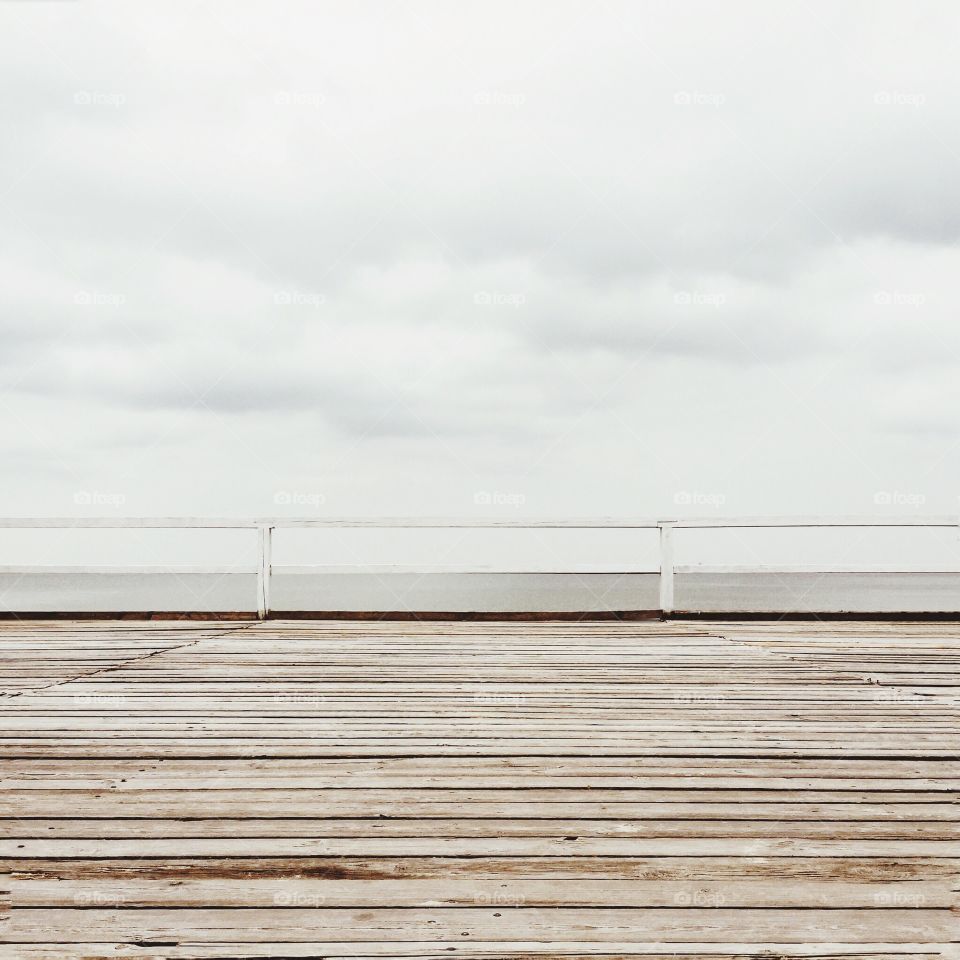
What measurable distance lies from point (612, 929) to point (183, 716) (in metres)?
2.65

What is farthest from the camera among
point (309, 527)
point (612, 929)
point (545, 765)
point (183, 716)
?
point (309, 527)

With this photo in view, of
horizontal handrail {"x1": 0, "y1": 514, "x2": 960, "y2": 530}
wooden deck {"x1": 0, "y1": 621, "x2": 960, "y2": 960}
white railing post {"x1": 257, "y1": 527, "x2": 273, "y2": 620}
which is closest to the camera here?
wooden deck {"x1": 0, "y1": 621, "x2": 960, "y2": 960}

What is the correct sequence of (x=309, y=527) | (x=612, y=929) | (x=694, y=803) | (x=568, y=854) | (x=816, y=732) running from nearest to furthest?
(x=612, y=929) < (x=568, y=854) < (x=694, y=803) < (x=816, y=732) < (x=309, y=527)

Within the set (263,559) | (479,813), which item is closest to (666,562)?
(263,559)

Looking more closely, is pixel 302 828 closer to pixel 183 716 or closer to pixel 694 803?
pixel 694 803

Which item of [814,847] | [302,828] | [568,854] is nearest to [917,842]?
[814,847]

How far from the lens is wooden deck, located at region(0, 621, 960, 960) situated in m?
1.95

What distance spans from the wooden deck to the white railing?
2735 millimetres

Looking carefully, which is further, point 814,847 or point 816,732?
point 816,732

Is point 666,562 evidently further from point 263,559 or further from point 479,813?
point 479,813

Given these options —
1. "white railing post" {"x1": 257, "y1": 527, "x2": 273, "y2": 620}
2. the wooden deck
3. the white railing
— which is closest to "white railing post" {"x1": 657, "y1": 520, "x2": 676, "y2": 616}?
the white railing

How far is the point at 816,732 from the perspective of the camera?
3.69 m

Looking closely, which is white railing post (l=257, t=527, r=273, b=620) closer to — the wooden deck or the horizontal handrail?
the horizontal handrail

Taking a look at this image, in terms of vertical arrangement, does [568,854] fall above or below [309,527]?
below
